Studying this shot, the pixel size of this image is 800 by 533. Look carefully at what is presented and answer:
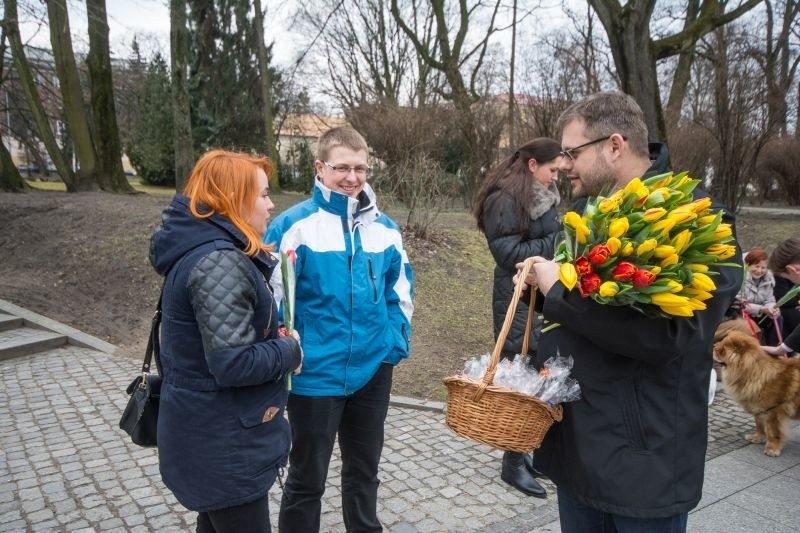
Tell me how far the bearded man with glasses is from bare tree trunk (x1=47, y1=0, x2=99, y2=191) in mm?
14896

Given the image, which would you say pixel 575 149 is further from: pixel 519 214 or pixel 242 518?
pixel 242 518

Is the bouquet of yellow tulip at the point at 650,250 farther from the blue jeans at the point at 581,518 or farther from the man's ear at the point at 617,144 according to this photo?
the blue jeans at the point at 581,518

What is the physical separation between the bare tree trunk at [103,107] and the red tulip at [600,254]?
1497cm

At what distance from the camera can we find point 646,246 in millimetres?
1558

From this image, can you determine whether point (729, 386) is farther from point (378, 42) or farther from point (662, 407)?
point (378, 42)

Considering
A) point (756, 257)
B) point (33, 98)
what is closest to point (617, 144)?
point (756, 257)

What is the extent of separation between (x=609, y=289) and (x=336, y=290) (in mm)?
1349

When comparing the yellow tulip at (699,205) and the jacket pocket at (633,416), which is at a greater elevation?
the yellow tulip at (699,205)

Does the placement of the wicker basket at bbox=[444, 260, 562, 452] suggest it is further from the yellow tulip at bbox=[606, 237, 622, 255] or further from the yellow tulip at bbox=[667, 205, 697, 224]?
the yellow tulip at bbox=[667, 205, 697, 224]

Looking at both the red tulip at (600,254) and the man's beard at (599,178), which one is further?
the man's beard at (599,178)

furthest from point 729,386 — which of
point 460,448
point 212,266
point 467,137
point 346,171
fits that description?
point 467,137

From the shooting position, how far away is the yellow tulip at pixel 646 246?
155cm

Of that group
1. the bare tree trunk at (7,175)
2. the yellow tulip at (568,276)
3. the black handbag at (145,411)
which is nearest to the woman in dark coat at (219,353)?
the black handbag at (145,411)

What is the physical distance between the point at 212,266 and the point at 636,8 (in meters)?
10.1
